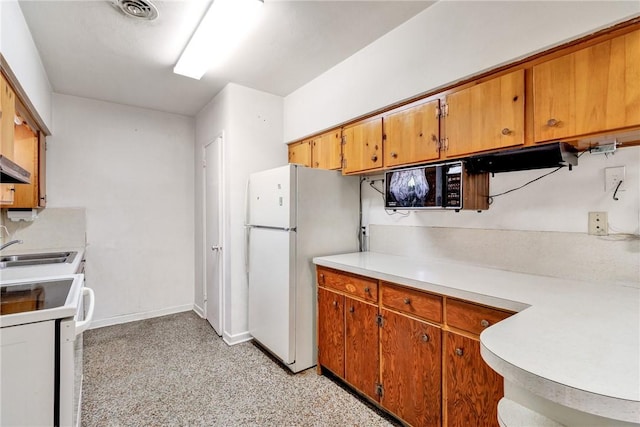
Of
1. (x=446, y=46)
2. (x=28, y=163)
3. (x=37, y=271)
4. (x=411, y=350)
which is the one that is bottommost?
(x=411, y=350)

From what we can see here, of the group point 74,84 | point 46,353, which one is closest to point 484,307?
point 46,353

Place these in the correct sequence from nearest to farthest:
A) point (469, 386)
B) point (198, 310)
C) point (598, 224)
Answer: point (469, 386), point (598, 224), point (198, 310)

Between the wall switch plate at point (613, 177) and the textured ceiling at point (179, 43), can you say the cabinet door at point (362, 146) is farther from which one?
the wall switch plate at point (613, 177)

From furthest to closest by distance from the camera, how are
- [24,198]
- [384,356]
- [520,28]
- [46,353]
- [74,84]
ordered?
1. [74,84]
2. [24,198]
3. [384,356]
4. [520,28]
5. [46,353]

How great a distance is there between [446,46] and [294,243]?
1.70 meters

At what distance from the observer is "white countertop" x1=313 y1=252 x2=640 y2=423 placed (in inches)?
27.7

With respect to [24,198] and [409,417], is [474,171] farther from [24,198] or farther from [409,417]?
[24,198]

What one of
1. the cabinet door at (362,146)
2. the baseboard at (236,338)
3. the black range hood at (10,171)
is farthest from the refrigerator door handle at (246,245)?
the black range hood at (10,171)

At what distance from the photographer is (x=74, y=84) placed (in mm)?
3049

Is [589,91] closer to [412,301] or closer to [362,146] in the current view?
[412,301]

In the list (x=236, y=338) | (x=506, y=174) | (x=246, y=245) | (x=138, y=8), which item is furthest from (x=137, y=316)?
(x=506, y=174)

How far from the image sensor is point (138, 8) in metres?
1.90

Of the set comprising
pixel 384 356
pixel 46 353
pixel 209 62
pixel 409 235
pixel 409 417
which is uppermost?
pixel 209 62

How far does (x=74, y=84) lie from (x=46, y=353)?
288 centimetres
